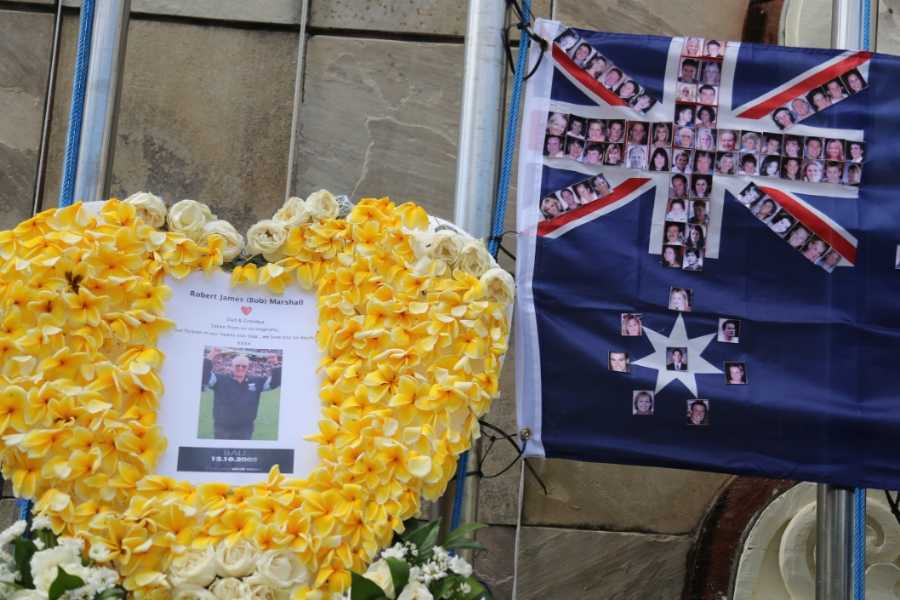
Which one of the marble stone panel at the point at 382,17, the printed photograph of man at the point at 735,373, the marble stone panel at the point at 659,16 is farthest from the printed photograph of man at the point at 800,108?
the marble stone panel at the point at 382,17

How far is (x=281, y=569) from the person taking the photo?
2262mm

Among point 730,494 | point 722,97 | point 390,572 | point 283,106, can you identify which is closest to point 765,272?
point 722,97

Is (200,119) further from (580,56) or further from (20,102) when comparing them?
(580,56)

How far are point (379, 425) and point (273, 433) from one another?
0.27 meters

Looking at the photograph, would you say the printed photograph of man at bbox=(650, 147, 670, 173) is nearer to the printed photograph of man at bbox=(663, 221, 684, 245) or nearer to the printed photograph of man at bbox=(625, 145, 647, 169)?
the printed photograph of man at bbox=(625, 145, 647, 169)

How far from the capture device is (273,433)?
8.07 feet

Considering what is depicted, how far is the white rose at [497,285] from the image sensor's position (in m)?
2.57

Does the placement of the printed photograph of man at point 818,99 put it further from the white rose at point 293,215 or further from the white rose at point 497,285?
the white rose at point 293,215

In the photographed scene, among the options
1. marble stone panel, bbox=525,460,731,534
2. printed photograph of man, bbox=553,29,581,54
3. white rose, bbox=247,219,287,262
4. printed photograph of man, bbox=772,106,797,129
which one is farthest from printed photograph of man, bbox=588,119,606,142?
marble stone panel, bbox=525,460,731,534

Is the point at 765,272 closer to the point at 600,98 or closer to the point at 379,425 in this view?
the point at 600,98

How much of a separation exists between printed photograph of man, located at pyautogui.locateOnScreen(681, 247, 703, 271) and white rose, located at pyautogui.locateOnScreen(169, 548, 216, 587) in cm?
170

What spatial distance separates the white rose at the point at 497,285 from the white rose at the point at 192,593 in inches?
38.7

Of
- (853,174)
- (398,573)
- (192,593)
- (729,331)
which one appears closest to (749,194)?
(853,174)

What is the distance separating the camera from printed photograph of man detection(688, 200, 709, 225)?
317 cm
